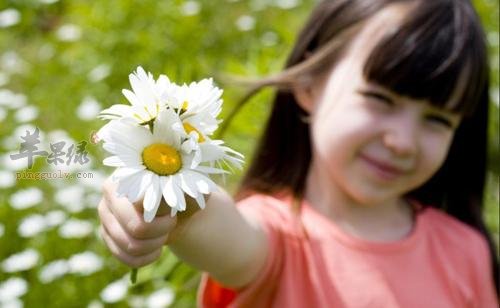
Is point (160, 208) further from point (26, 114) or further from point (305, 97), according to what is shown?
point (26, 114)

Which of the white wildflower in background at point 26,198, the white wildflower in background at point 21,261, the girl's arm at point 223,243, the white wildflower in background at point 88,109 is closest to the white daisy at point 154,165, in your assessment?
the girl's arm at point 223,243

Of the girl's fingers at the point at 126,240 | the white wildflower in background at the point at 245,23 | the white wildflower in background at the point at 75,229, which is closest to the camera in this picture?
the girl's fingers at the point at 126,240

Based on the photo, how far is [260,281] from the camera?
3.95 feet

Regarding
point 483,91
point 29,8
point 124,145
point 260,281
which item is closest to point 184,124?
point 124,145

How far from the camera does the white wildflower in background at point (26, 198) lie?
6.38 ft

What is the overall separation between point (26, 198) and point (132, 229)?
1.19m

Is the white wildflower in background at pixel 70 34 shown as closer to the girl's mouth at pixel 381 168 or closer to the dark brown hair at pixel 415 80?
the dark brown hair at pixel 415 80

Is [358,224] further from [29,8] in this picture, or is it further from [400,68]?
[29,8]

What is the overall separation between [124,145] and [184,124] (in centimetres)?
5

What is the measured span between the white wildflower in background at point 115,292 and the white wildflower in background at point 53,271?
0.29ft

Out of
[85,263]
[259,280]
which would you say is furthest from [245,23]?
[259,280]

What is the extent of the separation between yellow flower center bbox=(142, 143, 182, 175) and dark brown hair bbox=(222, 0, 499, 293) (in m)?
0.55

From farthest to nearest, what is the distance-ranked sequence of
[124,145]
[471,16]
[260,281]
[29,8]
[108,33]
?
[29,8] → [108,33] → [471,16] → [260,281] → [124,145]

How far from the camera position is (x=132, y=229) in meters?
0.82
